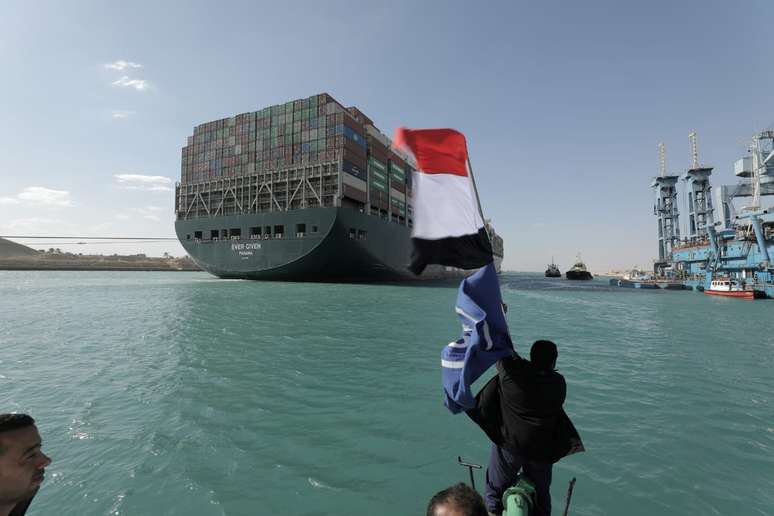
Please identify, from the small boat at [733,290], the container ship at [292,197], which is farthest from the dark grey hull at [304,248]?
the small boat at [733,290]

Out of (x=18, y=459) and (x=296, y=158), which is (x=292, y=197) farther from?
(x=18, y=459)

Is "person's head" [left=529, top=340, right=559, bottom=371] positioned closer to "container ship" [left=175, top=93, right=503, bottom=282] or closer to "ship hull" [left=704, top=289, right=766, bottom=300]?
"container ship" [left=175, top=93, right=503, bottom=282]

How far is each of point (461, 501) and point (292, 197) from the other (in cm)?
4091

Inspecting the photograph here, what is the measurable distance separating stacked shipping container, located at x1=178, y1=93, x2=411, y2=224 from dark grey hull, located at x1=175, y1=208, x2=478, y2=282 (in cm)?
192

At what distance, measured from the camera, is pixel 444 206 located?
12.6 feet

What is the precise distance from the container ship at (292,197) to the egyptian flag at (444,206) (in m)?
32.0

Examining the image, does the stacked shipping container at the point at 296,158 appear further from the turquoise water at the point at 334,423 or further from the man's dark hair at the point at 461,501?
the man's dark hair at the point at 461,501

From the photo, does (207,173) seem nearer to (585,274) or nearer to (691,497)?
(691,497)

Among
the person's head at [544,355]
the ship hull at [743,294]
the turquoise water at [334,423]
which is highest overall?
the person's head at [544,355]

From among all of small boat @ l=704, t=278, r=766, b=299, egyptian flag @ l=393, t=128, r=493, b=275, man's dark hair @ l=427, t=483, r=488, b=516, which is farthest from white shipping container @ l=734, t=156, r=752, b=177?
man's dark hair @ l=427, t=483, r=488, b=516

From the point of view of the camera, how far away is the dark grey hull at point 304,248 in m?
37.3

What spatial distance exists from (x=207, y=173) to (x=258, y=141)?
8.73 metres

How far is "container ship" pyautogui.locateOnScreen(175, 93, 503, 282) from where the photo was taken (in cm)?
3856

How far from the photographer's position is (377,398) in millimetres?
6773
